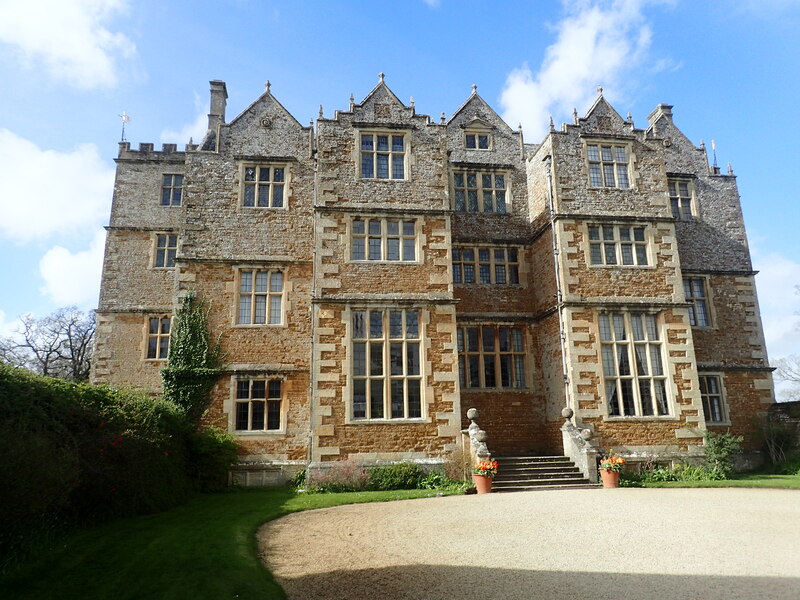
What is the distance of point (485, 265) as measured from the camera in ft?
64.5

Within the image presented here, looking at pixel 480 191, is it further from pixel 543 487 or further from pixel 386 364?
pixel 543 487

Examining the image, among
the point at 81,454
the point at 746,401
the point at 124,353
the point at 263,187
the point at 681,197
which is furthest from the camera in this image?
the point at 681,197

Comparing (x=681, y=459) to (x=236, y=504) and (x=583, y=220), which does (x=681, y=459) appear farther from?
(x=236, y=504)

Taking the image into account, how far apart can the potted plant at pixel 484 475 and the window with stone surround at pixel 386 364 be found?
2.51m

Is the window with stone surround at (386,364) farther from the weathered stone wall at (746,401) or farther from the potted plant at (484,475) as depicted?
the weathered stone wall at (746,401)

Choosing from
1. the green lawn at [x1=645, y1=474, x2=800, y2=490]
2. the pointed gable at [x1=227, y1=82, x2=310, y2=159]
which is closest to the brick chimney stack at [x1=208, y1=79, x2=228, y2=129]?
the pointed gable at [x1=227, y1=82, x2=310, y2=159]

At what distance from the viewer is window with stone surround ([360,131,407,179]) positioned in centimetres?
1770

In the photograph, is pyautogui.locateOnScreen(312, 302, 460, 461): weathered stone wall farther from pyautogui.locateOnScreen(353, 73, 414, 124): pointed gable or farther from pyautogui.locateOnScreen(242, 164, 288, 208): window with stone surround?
pyautogui.locateOnScreen(353, 73, 414, 124): pointed gable

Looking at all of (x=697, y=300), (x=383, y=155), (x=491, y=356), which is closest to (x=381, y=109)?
(x=383, y=155)

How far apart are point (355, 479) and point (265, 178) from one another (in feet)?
33.8

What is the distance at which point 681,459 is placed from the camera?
1606 centimetres

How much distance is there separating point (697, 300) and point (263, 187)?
1604cm

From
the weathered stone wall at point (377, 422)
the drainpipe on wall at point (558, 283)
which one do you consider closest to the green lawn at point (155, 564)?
the weathered stone wall at point (377, 422)

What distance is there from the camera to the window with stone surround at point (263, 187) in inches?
734
